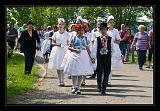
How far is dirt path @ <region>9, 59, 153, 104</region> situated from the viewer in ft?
37.0

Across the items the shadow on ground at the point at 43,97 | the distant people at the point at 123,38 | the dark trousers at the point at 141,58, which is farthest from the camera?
the distant people at the point at 123,38

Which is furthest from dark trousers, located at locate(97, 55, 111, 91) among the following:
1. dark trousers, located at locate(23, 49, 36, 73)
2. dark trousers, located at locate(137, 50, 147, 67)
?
dark trousers, located at locate(137, 50, 147, 67)

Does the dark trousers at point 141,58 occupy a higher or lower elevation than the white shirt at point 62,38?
lower

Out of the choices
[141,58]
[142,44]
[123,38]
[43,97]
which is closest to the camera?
[43,97]

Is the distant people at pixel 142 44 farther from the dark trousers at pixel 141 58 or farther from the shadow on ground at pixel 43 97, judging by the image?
the shadow on ground at pixel 43 97

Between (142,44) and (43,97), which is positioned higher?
(142,44)

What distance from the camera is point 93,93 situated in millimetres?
12555

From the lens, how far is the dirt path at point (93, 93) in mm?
11289

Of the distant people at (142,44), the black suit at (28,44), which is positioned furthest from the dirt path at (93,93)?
the distant people at (142,44)

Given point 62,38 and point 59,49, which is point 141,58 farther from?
point 62,38

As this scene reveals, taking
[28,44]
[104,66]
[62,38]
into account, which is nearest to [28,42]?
[28,44]

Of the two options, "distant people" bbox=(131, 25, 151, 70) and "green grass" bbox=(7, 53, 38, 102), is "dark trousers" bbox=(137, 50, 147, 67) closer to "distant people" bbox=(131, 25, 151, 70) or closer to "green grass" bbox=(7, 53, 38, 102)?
"distant people" bbox=(131, 25, 151, 70)

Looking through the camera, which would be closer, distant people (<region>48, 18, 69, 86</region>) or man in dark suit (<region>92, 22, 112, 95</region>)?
man in dark suit (<region>92, 22, 112, 95</region>)
